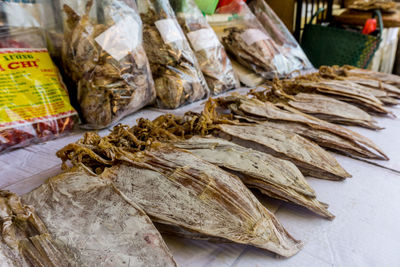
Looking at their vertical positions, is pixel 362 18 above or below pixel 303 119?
above

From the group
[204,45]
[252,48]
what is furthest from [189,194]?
[252,48]

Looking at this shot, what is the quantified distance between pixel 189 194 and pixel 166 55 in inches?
43.5

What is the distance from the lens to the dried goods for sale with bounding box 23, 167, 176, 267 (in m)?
0.53

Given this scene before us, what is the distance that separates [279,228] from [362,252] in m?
0.18

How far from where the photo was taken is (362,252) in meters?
0.65

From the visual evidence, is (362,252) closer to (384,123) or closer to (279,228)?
(279,228)

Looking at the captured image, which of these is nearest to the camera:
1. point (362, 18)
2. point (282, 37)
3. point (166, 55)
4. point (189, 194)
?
point (189, 194)

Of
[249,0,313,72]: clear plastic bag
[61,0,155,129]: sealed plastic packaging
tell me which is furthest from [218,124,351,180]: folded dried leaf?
[249,0,313,72]: clear plastic bag

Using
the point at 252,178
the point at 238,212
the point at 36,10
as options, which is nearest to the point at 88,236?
the point at 238,212

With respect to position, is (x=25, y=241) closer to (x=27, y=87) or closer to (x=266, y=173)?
(x=266, y=173)

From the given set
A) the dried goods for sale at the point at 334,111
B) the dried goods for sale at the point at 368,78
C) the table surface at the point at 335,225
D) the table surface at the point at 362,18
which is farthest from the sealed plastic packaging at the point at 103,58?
the table surface at the point at 362,18

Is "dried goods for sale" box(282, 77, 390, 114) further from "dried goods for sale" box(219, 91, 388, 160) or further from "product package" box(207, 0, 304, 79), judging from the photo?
"product package" box(207, 0, 304, 79)

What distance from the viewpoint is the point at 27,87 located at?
124 centimetres

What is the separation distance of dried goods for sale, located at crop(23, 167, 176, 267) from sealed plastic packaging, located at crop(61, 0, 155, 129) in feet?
2.09
